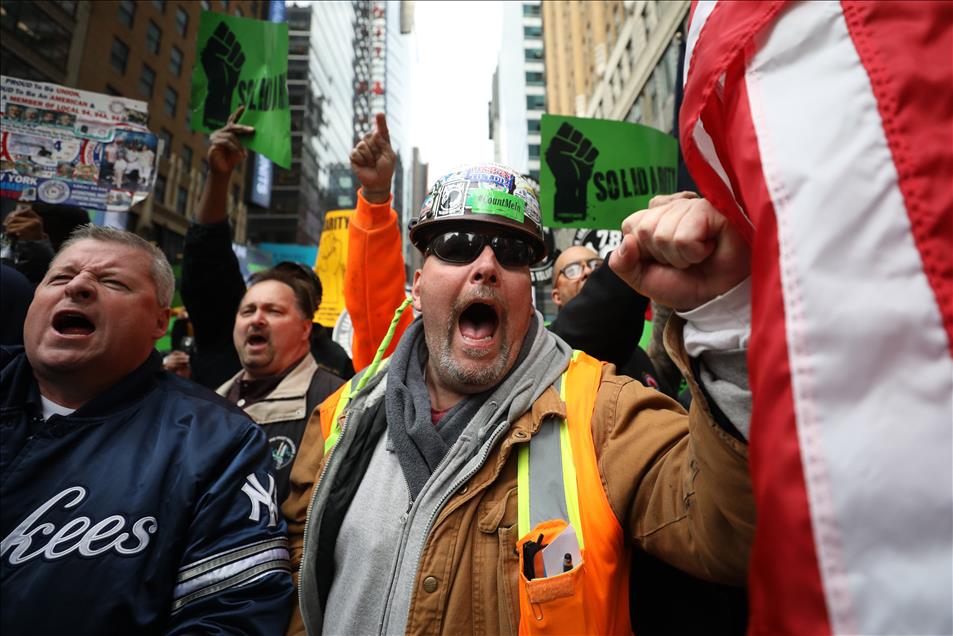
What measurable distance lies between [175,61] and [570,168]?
116 feet

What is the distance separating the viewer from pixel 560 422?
1.60 meters

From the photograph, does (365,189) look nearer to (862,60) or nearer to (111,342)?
(111,342)

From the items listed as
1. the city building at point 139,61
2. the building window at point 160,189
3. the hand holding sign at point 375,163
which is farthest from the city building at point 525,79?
the hand holding sign at point 375,163

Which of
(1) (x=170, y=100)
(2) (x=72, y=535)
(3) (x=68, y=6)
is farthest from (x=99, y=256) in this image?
(1) (x=170, y=100)

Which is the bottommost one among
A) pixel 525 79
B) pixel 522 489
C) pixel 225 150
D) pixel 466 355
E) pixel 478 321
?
pixel 522 489

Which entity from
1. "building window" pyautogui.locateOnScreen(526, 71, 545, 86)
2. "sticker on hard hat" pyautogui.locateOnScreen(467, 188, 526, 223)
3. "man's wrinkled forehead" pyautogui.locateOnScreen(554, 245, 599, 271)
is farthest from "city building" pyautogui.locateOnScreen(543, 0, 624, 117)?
"sticker on hard hat" pyautogui.locateOnScreen(467, 188, 526, 223)

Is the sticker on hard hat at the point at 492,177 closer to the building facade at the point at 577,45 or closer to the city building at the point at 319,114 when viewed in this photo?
the building facade at the point at 577,45

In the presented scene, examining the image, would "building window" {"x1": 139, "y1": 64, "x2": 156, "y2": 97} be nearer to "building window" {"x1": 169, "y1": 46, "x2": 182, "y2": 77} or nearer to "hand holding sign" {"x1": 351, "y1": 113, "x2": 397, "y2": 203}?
"building window" {"x1": 169, "y1": 46, "x2": 182, "y2": 77}

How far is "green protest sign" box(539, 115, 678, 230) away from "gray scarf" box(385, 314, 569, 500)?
2.91m

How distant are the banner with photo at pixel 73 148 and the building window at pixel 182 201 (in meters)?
29.9

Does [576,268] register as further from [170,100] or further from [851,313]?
[170,100]

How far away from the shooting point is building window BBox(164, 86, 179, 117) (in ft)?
98.5

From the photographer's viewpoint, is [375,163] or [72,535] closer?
[72,535]

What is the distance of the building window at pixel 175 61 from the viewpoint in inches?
1194
